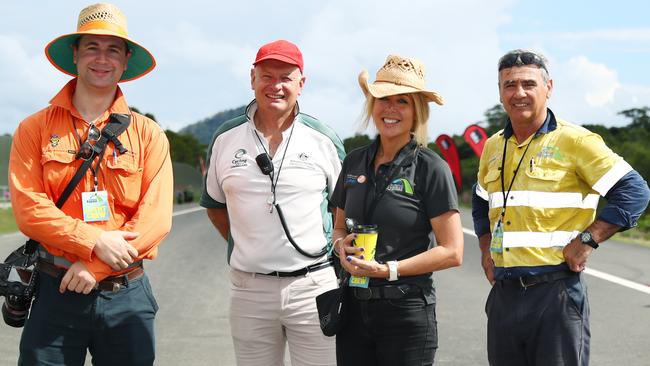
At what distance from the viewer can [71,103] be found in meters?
4.37

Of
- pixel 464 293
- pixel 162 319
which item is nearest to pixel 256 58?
pixel 162 319

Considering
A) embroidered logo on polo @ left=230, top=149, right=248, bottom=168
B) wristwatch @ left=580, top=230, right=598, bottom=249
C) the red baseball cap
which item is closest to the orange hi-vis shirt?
embroidered logo on polo @ left=230, top=149, right=248, bottom=168

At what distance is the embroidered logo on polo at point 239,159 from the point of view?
15.9ft

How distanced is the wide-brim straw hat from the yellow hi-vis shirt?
62 centimetres

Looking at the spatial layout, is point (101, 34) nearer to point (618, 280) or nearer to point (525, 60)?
point (525, 60)

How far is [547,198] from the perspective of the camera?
4.36 m

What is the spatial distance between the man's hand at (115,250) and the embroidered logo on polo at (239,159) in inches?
34.6

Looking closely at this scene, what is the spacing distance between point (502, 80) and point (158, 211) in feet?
6.46

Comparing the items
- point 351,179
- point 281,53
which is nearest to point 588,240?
point 351,179

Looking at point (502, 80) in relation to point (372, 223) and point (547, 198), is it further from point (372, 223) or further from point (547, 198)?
point (372, 223)

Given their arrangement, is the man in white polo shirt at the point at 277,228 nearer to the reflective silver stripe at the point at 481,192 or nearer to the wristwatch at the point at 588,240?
the reflective silver stripe at the point at 481,192

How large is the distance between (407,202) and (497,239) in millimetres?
717

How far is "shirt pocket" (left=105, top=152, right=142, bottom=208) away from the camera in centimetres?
428

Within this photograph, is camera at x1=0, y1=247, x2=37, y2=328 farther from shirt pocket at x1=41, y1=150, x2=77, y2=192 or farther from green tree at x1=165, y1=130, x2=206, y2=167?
green tree at x1=165, y1=130, x2=206, y2=167
